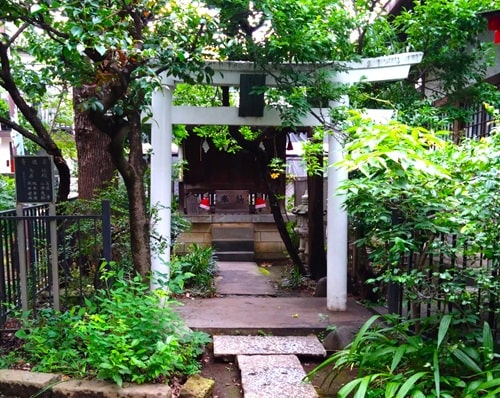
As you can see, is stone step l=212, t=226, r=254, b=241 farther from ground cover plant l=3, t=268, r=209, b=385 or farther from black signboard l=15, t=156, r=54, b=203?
ground cover plant l=3, t=268, r=209, b=385

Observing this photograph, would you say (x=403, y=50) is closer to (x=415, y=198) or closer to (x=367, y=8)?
(x=367, y=8)

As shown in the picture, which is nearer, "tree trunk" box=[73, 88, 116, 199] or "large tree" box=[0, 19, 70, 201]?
"large tree" box=[0, 19, 70, 201]

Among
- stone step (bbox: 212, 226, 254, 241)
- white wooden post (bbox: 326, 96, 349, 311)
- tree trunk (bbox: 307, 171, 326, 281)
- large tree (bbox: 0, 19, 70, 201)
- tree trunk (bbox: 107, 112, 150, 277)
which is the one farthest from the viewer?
stone step (bbox: 212, 226, 254, 241)

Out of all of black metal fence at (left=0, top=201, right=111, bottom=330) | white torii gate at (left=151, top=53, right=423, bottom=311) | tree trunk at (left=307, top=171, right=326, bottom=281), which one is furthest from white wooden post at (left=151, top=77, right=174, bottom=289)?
tree trunk at (left=307, top=171, right=326, bottom=281)

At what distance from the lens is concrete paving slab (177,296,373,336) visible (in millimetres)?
4758

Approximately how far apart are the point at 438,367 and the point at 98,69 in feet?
11.5

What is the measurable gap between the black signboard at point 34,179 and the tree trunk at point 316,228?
168 inches

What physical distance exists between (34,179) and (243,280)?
14.4ft

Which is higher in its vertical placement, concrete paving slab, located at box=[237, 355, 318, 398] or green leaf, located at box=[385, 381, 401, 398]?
green leaf, located at box=[385, 381, 401, 398]

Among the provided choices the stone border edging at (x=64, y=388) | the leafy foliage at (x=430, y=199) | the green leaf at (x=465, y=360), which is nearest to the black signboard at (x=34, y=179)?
the stone border edging at (x=64, y=388)

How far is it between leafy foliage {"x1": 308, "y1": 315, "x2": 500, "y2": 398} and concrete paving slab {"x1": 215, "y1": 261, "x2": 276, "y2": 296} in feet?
11.4

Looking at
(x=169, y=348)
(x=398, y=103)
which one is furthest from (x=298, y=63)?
(x=169, y=348)

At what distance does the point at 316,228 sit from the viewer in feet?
24.7

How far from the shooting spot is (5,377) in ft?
11.0
